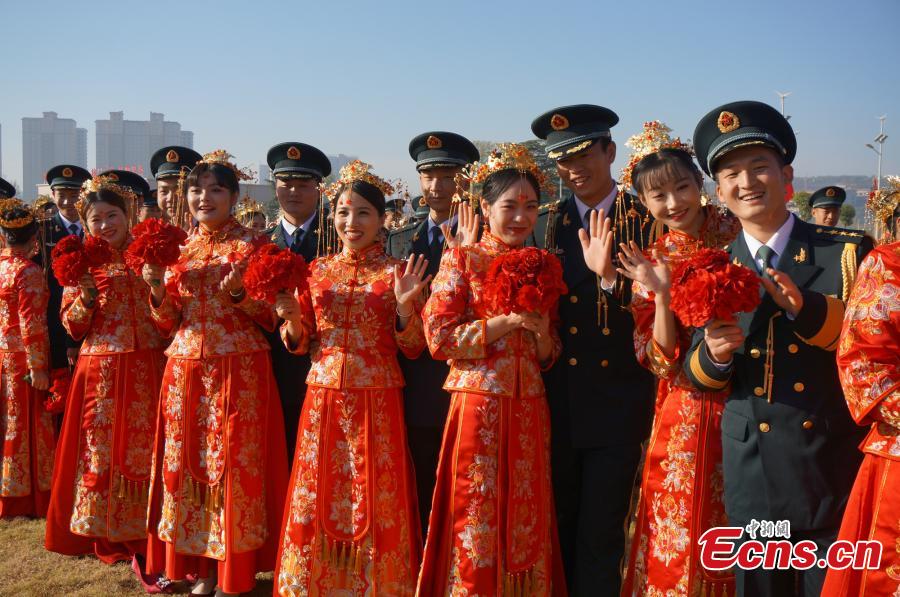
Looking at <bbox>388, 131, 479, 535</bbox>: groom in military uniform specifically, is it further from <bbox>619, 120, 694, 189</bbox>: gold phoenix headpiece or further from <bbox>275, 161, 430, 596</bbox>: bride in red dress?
<bbox>619, 120, 694, 189</bbox>: gold phoenix headpiece

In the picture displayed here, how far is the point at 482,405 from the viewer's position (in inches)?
132

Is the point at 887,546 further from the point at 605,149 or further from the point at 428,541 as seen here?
the point at 605,149

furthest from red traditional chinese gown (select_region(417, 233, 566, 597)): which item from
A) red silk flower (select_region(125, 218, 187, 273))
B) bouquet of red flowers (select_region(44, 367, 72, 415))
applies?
bouquet of red flowers (select_region(44, 367, 72, 415))

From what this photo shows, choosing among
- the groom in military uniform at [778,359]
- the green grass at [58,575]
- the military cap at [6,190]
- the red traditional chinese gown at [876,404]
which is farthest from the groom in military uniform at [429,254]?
the military cap at [6,190]

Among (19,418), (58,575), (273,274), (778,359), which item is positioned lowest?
(58,575)

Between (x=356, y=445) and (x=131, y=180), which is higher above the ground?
(x=131, y=180)

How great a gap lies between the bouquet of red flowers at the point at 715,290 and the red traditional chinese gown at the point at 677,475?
1.90 feet

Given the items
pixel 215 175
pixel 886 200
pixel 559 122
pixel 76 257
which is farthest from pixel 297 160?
pixel 886 200

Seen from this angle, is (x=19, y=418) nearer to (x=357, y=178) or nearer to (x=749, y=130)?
(x=357, y=178)

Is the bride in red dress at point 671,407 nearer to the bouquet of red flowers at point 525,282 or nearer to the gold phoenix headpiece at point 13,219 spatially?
the bouquet of red flowers at point 525,282

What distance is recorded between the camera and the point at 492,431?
3.35 metres

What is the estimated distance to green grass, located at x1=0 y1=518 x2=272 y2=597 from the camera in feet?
14.6

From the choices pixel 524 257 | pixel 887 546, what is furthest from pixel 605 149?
pixel 887 546

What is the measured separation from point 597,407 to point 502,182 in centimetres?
120
